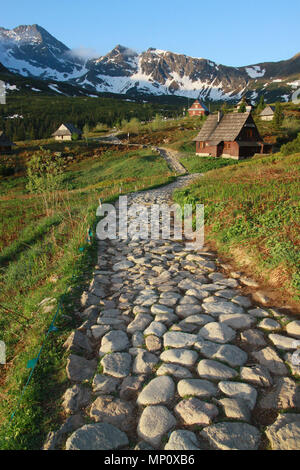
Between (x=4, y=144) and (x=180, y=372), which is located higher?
(x=4, y=144)

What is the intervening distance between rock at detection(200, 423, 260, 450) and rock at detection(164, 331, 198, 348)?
1.04 m

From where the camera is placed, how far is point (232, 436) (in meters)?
2.18

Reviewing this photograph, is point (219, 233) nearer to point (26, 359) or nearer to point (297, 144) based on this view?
point (26, 359)

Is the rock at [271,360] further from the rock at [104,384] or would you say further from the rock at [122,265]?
the rock at [122,265]

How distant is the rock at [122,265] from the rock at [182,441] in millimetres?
3549

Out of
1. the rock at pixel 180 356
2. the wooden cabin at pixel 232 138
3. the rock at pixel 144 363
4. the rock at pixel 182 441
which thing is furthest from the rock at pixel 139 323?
the wooden cabin at pixel 232 138

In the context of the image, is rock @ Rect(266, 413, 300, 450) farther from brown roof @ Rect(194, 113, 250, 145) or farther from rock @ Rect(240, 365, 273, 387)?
brown roof @ Rect(194, 113, 250, 145)

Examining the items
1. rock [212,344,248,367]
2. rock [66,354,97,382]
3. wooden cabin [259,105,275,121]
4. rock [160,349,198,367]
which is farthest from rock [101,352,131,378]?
wooden cabin [259,105,275,121]

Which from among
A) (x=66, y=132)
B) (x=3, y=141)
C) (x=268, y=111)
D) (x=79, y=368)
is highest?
(x=268, y=111)

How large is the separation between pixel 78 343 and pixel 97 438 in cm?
124

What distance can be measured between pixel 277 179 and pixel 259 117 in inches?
2819

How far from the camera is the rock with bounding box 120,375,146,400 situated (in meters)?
2.68

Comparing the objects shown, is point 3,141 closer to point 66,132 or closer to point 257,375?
point 66,132

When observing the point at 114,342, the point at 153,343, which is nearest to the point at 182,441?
the point at 153,343
